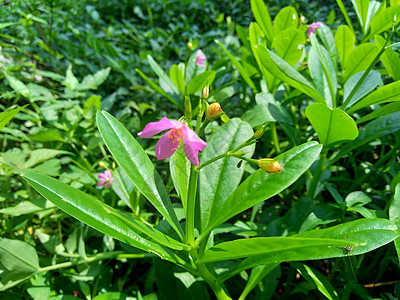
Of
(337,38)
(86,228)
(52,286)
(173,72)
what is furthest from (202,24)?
(52,286)

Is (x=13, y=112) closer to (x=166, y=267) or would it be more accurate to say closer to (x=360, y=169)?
(x=166, y=267)

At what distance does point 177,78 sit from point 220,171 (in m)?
0.60

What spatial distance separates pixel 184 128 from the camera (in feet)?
2.07

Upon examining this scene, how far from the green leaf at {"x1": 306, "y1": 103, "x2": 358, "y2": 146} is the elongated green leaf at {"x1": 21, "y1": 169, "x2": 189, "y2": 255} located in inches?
17.1

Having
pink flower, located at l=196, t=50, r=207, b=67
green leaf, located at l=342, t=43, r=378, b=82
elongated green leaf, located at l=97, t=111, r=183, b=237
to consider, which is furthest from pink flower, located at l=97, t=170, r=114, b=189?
green leaf, located at l=342, t=43, r=378, b=82

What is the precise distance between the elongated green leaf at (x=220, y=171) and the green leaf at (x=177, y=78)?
49 cm

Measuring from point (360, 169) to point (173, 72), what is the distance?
81 cm

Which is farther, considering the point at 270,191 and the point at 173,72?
the point at 173,72

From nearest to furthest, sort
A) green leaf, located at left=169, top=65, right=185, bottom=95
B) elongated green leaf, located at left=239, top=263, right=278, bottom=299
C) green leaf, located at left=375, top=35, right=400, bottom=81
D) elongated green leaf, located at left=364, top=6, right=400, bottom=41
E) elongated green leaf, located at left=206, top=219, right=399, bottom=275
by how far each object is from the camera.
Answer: elongated green leaf, located at left=206, top=219, right=399, bottom=275, elongated green leaf, located at left=239, top=263, right=278, bottom=299, green leaf, located at left=375, top=35, right=400, bottom=81, elongated green leaf, located at left=364, top=6, right=400, bottom=41, green leaf, located at left=169, top=65, right=185, bottom=95

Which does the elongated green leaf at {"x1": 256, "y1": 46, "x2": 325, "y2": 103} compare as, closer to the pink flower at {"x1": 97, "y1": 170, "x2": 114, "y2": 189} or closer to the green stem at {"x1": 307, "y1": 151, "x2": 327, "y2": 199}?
the green stem at {"x1": 307, "y1": 151, "x2": 327, "y2": 199}

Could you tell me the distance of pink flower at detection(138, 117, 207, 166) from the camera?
621 millimetres

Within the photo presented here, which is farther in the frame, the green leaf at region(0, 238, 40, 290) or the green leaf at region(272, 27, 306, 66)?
the green leaf at region(272, 27, 306, 66)

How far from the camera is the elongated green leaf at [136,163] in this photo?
70 centimetres

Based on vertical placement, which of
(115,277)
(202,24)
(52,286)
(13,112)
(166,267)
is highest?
(13,112)
